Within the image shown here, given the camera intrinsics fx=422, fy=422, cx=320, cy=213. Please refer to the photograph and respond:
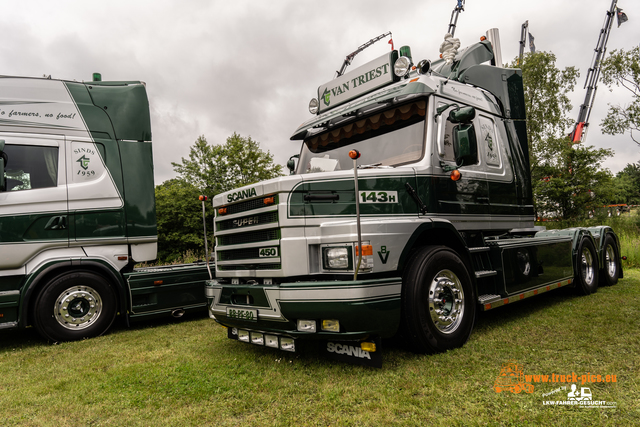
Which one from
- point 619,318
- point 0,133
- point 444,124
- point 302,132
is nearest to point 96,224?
point 0,133

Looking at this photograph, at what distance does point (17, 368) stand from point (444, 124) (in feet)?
17.6

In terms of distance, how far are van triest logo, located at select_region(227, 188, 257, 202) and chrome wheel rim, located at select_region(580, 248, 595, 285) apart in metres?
6.18

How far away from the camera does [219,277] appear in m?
4.69

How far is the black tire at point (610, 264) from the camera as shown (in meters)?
8.12

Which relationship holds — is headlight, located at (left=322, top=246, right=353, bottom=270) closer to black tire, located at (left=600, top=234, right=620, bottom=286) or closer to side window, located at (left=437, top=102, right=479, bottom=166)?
side window, located at (left=437, top=102, right=479, bottom=166)

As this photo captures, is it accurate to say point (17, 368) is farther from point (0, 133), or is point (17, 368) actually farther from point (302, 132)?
point (302, 132)

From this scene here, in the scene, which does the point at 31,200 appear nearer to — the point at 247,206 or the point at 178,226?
the point at 247,206

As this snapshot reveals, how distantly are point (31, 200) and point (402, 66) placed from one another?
5.14m

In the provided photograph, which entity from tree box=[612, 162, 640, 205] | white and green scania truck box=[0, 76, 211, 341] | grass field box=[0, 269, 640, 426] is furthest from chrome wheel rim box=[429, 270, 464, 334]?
tree box=[612, 162, 640, 205]

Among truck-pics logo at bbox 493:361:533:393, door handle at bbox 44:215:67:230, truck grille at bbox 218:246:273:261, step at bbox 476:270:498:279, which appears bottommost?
truck-pics logo at bbox 493:361:533:393

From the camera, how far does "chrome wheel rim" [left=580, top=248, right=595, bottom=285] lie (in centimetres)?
741

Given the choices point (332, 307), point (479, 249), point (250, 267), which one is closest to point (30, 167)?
point (250, 267)

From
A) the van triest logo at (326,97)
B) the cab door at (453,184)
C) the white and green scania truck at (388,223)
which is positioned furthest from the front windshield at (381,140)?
the van triest logo at (326,97)

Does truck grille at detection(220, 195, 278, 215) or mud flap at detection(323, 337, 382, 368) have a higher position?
truck grille at detection(220, 195, 278, 215)
